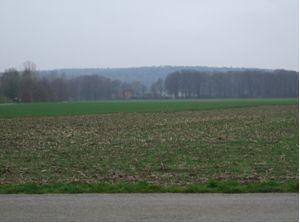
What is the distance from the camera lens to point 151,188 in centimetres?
960

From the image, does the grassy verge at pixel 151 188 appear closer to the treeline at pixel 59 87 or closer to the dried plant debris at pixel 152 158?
the dried plant debris at pixel 152 158

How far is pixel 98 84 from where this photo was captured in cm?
16625

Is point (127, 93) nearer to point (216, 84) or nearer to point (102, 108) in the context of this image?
point (216, 84)

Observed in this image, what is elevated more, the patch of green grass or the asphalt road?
the asphalt road

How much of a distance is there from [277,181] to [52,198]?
494cm

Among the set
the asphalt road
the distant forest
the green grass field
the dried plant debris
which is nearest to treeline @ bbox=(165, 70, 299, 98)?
the distant forest

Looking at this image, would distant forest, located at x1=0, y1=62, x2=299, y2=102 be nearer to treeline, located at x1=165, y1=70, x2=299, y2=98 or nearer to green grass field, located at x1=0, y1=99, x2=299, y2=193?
treeline, located at x1=165, y1=70, x2=299, y2=98

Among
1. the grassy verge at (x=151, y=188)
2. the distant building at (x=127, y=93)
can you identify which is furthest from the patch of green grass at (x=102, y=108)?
the distant building at (x=127, y=93)

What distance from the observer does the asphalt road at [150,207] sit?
6980 millimetres

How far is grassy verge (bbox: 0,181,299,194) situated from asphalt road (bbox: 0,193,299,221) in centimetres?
55

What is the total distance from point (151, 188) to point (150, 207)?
1.97 m

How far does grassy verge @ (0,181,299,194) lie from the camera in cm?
927

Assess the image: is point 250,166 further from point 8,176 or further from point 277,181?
point 8,176

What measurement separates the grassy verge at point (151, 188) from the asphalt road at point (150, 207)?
0.55 meters
